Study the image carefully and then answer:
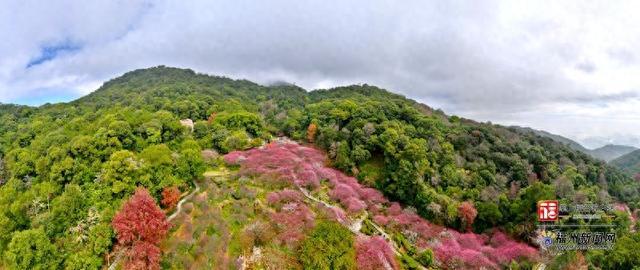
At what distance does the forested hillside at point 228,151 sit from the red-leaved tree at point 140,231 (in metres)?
2.09

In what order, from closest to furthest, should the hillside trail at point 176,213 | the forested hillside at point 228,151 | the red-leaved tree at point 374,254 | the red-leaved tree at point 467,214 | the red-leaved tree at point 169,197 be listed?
the hillside trail at point 176,213, the red-leaved tree at point 374,254, the forested hillside at point 228,151, the red-leaved tree at point 169,197, the red-leaved tree at point 467,214

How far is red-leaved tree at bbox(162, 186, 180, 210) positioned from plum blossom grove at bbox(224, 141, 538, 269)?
8146 millimetres

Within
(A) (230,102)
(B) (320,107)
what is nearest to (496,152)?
(B) (320,107)

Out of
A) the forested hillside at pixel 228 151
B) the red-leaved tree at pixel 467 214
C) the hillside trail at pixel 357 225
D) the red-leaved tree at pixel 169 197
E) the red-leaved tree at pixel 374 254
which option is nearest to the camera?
the red-leaved tree at pixel 374 254

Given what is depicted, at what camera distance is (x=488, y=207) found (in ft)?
125

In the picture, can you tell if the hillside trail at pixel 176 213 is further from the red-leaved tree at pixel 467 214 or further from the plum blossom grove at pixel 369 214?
the red-leaved tree at pixel 467 214

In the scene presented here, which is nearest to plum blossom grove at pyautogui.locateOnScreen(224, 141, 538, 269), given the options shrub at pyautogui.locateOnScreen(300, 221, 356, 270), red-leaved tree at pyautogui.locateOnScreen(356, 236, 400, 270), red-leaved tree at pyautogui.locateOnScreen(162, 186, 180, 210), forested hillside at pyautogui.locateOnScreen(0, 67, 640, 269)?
red-leaved tree at pyautogui.locateOnScreen(356, 236, 400, 270)

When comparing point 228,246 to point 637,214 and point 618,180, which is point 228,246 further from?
point 618,180

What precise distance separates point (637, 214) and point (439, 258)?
129 feet

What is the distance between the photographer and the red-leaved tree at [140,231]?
77.2 ft

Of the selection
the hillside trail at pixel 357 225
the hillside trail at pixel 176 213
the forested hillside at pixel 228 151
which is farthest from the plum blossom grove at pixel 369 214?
the hillside trail at pixel 176 213

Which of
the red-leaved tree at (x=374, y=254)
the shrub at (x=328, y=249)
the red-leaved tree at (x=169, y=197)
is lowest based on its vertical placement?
the red-leaved tree at (x=374, y=254)

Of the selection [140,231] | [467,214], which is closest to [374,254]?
[467,214]

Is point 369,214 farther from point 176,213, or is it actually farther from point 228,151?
point 228,151
